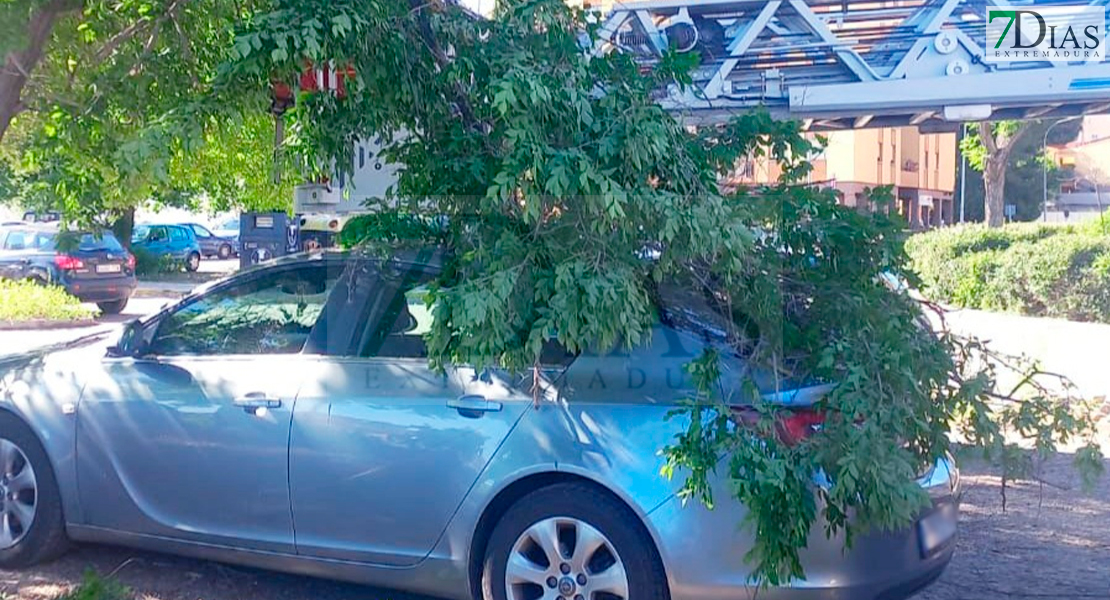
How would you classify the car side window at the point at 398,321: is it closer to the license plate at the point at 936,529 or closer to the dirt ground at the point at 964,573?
the dirt ground at the point at 964,573

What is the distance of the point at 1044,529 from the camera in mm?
6625

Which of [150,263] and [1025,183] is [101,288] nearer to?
[150,263]

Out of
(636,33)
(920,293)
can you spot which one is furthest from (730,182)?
(636,33)

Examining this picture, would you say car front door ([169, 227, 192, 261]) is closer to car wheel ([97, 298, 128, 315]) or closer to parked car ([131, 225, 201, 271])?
parked car ([131, 225, 201, 271])

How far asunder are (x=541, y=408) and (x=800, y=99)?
3804 millimetres

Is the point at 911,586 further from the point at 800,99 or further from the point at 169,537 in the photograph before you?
the point at 800,99

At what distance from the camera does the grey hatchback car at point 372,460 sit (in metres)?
4.34

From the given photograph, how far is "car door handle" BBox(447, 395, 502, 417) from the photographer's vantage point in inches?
181

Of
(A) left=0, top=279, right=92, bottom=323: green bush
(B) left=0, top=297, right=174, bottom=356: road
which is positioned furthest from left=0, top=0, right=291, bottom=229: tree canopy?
(A) left=0, top=279, right=92, bottom=323: green bush

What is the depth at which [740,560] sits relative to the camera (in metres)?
4.21

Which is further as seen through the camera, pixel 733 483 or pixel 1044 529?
pixel 1044 529

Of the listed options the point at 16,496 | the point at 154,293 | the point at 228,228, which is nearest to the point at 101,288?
the point at 154,293

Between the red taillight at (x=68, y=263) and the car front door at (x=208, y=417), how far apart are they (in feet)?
52.4

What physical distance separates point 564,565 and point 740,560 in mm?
680
